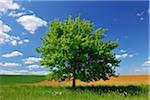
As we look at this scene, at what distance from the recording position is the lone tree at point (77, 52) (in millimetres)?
22906

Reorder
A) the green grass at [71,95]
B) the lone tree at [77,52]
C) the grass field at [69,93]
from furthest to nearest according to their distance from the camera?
the lone tree at [77,52]
the grass field at [69,93]
the green grass at [71,95]

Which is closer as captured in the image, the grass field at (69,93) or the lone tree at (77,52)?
the grass field at (69,93)

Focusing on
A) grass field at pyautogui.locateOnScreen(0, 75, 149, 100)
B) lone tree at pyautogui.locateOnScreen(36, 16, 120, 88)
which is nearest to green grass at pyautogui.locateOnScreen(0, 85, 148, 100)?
grass field at pyautogui.locateOnScreen(0, 75, 149, 100)

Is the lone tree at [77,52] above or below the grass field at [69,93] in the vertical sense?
above

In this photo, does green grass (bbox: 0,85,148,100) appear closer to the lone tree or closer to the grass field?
the grass field

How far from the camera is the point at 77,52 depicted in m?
23.5

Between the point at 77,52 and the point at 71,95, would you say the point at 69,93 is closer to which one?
the point at 71,95

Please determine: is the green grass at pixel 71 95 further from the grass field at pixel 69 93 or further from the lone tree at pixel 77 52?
the lone tree at pixel 77 52

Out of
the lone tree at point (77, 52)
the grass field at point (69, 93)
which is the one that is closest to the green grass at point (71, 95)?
the grass field at point (69, 93)

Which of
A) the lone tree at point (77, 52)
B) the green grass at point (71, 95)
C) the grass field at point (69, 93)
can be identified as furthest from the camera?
the lone tree at point (77, 52)

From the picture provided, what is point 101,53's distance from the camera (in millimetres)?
23359

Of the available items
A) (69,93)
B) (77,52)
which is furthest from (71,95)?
(77,52)

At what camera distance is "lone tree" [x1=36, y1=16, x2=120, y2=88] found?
22906mm

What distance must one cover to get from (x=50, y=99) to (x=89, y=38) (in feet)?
31.2
